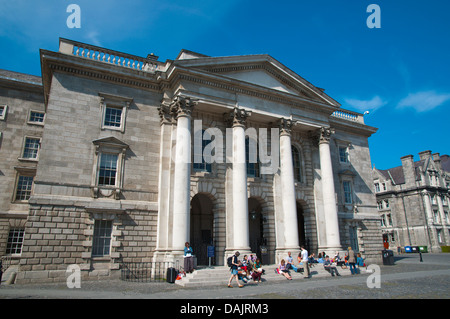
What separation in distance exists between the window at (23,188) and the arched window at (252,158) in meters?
15.9

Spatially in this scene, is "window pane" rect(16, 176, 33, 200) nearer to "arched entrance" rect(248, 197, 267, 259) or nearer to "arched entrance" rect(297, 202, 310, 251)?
"arched entrance" rect(248, 197, 267, 259)

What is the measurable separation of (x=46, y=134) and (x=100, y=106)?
135 inches

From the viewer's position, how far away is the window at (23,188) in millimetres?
23352

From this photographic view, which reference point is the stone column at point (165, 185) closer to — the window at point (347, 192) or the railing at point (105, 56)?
the railing at point (105, 56)

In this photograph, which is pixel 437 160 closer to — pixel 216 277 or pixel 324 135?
pixel 324 135

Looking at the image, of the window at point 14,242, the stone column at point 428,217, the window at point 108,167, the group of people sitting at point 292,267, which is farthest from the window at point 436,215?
the window at point 14,242

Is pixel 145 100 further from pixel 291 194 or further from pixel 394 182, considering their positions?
pixel 394 182

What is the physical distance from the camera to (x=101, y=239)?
17.9 metres

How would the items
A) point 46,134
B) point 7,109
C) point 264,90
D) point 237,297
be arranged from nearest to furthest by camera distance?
point 237,297 → point 46,134 → point 264,90 → point 7,109

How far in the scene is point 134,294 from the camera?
1189 cm

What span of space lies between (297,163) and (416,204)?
37.7 m

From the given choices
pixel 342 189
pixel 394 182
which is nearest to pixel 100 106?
pixel 342 189

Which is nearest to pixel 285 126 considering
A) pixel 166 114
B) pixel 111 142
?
pixel 166 114
